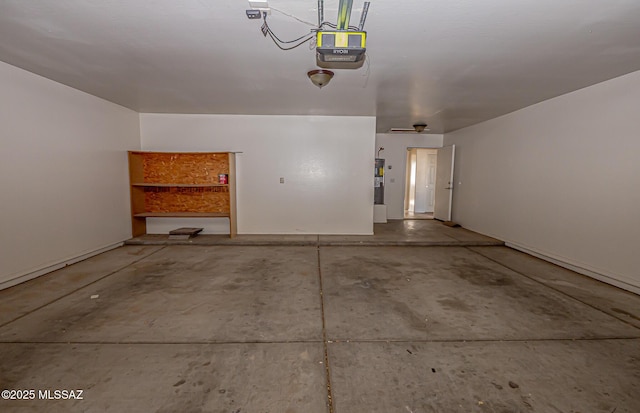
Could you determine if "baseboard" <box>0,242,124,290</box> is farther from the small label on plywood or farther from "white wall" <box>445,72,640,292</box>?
"white wall" <box>445,72,640,292</box>

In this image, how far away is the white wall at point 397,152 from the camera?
8.41m

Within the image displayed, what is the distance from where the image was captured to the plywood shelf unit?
5.93 metres

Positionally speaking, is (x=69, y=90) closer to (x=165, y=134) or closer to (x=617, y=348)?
(x=165, y=134)

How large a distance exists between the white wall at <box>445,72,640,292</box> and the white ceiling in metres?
0.38

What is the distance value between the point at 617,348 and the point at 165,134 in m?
7.27

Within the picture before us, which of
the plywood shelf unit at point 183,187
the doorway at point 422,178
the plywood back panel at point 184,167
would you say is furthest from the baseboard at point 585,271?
the plywood back panel at point 184,167

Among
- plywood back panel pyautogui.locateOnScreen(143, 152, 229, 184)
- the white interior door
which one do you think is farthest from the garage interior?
the white interior door

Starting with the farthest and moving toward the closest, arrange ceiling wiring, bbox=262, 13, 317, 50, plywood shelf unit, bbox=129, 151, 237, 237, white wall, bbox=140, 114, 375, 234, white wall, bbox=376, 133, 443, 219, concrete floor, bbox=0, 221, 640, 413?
white wall, bbox=376, 133, 443, 219
white wall, bbox=140, 114, 375, 234
plywood shelf unit, bbox=129, 151, 237, 237
ceiling wiring, bbox=262, 13, 317, 50
concrete floor, bbox=0, 221, 640, 413

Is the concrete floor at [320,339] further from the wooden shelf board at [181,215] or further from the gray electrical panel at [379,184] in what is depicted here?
the gray electrical panel at [379,184]

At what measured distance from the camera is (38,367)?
6.79ft

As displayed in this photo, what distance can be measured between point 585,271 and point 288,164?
523 cm

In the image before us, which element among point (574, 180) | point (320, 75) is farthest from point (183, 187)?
point (574, 180)

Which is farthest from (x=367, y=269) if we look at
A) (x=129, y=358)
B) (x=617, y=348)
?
(x=129, y=358)

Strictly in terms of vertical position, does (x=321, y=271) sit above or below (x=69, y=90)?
below
